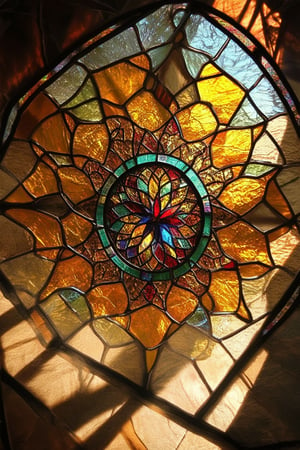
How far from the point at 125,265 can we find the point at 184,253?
1.36ft

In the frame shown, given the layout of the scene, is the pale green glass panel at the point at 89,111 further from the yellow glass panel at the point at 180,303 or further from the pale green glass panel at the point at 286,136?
the yellow glass panel at the point at 180,303

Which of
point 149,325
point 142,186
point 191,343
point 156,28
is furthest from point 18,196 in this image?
point 191,343

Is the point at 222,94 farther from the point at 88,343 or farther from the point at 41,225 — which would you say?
the point at 88,343

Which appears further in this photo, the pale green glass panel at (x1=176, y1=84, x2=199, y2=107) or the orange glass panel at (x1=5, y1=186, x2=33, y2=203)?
the orange glass panel at (x1=5, y1=186, x2=33, y2=203)

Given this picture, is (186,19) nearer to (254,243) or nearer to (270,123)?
(270,123)

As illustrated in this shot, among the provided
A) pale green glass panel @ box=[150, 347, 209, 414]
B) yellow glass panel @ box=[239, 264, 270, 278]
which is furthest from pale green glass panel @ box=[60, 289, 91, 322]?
yellow glass panel @ box=[239, 264, 270, 278]

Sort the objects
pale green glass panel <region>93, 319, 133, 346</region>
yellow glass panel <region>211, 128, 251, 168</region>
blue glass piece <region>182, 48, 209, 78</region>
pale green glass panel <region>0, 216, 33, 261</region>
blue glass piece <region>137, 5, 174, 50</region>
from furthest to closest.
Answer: pale green glass panel <region>93, 319, 133, 346</region>
pale green glass panel <region>0, 216, 33, 261</region>
yellow glass panel <region>211, 128, 251, 168</region>
blue glass piece <region>182, 48, 209, 78</region>
blue glass piece <region>137, 5, 174, 50</region>

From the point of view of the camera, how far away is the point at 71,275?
377 centimetres

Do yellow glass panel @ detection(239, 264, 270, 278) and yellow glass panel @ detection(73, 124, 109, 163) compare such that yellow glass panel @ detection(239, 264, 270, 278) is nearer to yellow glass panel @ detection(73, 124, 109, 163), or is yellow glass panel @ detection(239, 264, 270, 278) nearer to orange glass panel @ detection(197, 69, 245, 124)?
orange glass panel @ detection(197, 69, 245, 124)

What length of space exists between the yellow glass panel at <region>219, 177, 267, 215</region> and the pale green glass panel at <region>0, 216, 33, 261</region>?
4.34ft

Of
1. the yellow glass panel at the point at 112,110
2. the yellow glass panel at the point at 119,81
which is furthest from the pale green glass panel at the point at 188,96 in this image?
the yellow glass panel at the point at 112,110

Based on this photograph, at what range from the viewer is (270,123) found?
3439 mm

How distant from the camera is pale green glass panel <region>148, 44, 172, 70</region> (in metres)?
3.44

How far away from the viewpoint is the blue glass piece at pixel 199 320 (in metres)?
3.68
